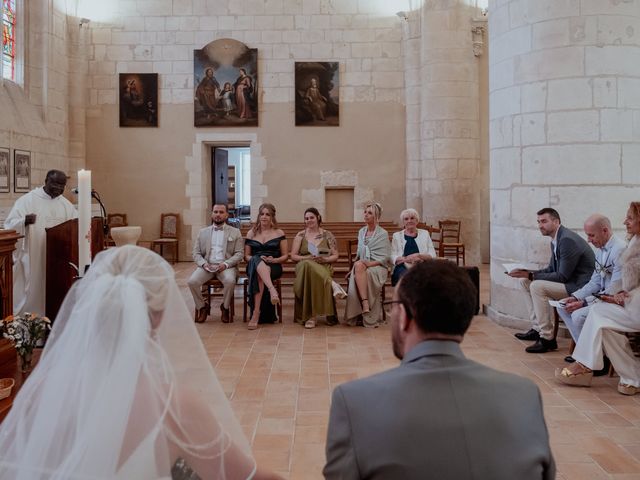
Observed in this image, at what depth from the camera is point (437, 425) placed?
3.83 feet

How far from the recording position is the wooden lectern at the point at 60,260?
486 centimetres

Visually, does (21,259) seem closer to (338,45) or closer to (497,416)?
(497,416)

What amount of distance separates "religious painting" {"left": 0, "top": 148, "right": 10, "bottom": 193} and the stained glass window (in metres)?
1.58

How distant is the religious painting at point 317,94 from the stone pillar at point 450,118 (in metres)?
1.67

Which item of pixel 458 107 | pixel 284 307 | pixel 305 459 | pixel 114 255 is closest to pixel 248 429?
pixel 305 459

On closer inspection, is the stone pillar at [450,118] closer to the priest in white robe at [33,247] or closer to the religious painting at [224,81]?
the religious painting at [224,81]

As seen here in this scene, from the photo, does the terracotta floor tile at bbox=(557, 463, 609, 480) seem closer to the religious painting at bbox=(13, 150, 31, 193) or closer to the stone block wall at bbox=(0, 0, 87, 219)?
the stone block wall at bbox=(0, 0, 87, 219)

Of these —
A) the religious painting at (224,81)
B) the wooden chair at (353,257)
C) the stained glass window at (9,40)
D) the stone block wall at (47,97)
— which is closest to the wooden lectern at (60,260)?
the wooden chair at (353,257)

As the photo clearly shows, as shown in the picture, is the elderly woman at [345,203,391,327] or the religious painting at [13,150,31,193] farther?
the religious painting at [13,150,31,193]

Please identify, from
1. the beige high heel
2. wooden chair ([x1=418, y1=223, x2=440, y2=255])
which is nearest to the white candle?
the beige high heel

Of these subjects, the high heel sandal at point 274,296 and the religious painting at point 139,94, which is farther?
the religious painting at point 139,94

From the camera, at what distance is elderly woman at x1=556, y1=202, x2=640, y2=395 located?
3961 millimetres

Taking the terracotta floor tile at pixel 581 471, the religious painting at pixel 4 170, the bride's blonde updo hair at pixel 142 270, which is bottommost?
the terracotta floor tile at pixel 581 471

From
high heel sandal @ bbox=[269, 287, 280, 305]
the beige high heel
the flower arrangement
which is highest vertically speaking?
the flower arrangement
